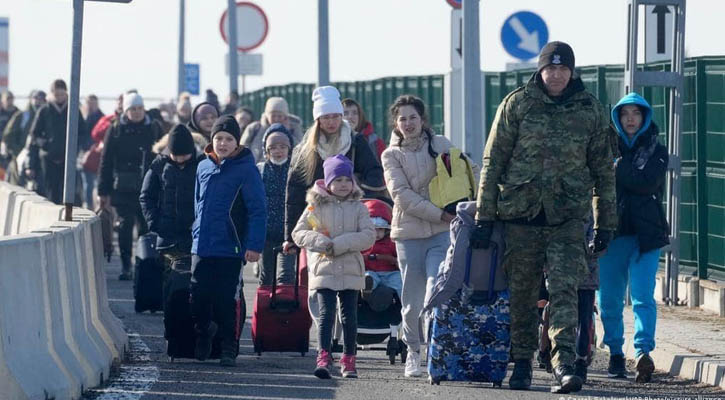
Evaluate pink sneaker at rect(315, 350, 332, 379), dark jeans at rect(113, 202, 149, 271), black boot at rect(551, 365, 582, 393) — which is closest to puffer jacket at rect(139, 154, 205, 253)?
pink sneaker at rect(315, 350, 332, 379)

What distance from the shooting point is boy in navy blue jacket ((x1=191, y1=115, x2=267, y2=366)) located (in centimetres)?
1372

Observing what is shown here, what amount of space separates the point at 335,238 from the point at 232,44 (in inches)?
915

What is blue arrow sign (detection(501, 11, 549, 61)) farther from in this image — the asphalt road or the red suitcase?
Answer: the red suitcase

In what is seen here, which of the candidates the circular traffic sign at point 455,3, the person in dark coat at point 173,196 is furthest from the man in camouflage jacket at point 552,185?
the circular traffic sign at point 455,3

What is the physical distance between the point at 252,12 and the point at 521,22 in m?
12.3

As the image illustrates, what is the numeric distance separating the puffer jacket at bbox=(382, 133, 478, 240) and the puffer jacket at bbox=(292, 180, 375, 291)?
0.82 feet

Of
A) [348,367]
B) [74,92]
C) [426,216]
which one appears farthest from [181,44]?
[348,367]

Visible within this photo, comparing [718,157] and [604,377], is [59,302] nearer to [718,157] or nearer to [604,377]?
[604,377]

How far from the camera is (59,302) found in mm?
11812

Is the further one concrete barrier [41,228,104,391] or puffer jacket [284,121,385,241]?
puffer jacket [284,121,385,241]

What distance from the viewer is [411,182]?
13.5m

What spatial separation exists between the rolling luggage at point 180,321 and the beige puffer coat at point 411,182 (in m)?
1.44

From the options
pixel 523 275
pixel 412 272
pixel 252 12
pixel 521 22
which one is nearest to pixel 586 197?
pixel 523 275

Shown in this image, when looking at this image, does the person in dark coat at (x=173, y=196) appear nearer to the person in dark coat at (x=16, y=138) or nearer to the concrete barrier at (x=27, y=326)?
the concrete barrier at (x=27, y=326)
